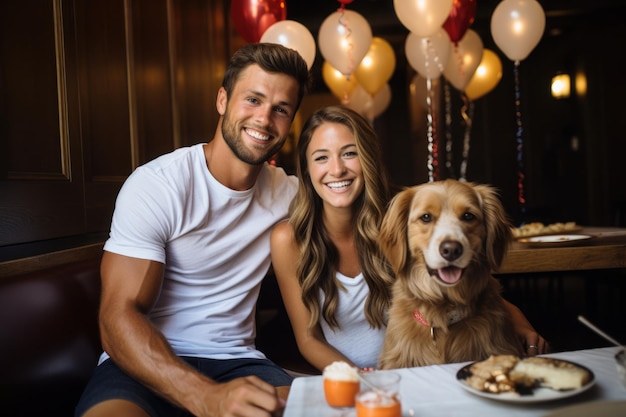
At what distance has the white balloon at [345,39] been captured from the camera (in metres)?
3.99

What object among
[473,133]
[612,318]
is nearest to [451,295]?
[612,318]

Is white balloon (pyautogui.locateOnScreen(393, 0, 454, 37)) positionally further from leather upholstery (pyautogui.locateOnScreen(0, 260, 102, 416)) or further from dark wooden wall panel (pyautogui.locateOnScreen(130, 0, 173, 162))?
leather upholstery (pyautogui.locateOnScreen(0, 260, 102, 416))

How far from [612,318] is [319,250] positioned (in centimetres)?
343

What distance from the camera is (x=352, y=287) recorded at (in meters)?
1.97

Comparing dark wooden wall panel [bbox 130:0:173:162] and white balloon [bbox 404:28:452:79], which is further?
white balloon [bbox 404:28:452:79]

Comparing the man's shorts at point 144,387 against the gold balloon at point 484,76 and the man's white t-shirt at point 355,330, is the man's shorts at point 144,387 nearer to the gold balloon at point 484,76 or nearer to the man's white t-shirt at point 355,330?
the man's white t-shirt at point 355,330

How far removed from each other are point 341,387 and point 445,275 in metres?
0.69

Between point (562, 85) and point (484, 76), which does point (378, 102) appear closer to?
point (484, 76)

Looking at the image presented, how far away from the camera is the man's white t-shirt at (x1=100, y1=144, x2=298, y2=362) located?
1771 mm

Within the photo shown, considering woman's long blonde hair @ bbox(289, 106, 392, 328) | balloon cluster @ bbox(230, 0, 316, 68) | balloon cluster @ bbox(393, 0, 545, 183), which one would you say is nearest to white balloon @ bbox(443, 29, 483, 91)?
balloon cluster @ bbox(393, 0, 545, 183)

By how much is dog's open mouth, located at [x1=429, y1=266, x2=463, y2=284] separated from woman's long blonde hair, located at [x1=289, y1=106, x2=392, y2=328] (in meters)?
0.36

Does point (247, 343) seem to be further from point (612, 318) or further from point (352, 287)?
point (612, 318)

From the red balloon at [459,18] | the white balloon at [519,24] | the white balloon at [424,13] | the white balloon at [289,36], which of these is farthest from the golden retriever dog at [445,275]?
the red balloon at [459,18]

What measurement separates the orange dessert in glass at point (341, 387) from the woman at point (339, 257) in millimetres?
878
